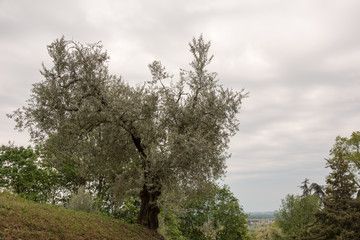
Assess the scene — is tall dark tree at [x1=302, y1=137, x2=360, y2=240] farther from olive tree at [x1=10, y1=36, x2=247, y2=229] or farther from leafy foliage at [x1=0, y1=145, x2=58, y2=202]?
leafy foliage at [x1=0, y1=145, x2=58, y2=202]

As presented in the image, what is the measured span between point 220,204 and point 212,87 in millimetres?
35881

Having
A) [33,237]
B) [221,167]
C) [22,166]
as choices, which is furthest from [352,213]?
[22,166]

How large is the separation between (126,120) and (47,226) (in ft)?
24.2

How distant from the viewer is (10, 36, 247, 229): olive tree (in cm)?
1673

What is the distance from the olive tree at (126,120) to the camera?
16734 millimetres

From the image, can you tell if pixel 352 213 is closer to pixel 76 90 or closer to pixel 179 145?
pixel 179 145

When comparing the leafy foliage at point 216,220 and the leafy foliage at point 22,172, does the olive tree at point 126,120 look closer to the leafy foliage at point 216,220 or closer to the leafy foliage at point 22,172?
the leafy foliage at point 22,172

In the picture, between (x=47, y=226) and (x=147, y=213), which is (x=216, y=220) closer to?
(x=147, y=213)

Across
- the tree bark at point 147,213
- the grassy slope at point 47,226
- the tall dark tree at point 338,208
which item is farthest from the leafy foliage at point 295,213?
the grassy slope at point 47,226

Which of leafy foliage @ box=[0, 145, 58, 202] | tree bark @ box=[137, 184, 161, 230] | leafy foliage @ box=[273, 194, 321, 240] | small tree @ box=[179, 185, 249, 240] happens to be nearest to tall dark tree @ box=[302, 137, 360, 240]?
small tree @ box=[179, 185, 249, 240]

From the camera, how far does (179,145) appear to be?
1634cm

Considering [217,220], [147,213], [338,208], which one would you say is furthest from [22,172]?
A: [338,208]

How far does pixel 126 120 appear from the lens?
17.6 m

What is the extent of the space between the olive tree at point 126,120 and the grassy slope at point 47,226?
115 inches
